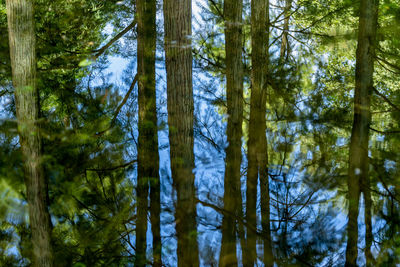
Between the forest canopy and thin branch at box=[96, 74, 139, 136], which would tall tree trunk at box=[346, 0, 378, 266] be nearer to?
the forest canopy

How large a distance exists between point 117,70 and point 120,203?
3800 mm

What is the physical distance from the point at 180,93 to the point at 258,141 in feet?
6.13

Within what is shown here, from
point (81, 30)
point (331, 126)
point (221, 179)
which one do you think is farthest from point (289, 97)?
point (81, 30)

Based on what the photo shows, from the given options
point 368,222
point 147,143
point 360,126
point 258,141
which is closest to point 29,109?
point 147,143

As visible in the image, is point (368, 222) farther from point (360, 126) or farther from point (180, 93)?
point (180, 93)

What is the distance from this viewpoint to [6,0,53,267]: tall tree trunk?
3.55 meters

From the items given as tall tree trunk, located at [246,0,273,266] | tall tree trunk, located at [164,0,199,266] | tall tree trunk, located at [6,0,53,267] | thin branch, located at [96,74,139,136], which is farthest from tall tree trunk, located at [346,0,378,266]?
thin branch, located at [96,74,139,136]

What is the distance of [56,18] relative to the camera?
7809mm

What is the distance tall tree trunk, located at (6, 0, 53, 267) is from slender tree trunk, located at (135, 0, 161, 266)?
38.1 inches

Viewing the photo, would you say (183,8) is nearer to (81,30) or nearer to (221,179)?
(221,179)

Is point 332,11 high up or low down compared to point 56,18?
up

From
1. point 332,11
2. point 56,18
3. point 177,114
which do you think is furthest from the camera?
point 332,11

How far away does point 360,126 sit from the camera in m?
5.56

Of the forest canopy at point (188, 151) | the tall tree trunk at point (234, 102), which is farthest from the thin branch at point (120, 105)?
the tall tree trunk at point (234, 102)
